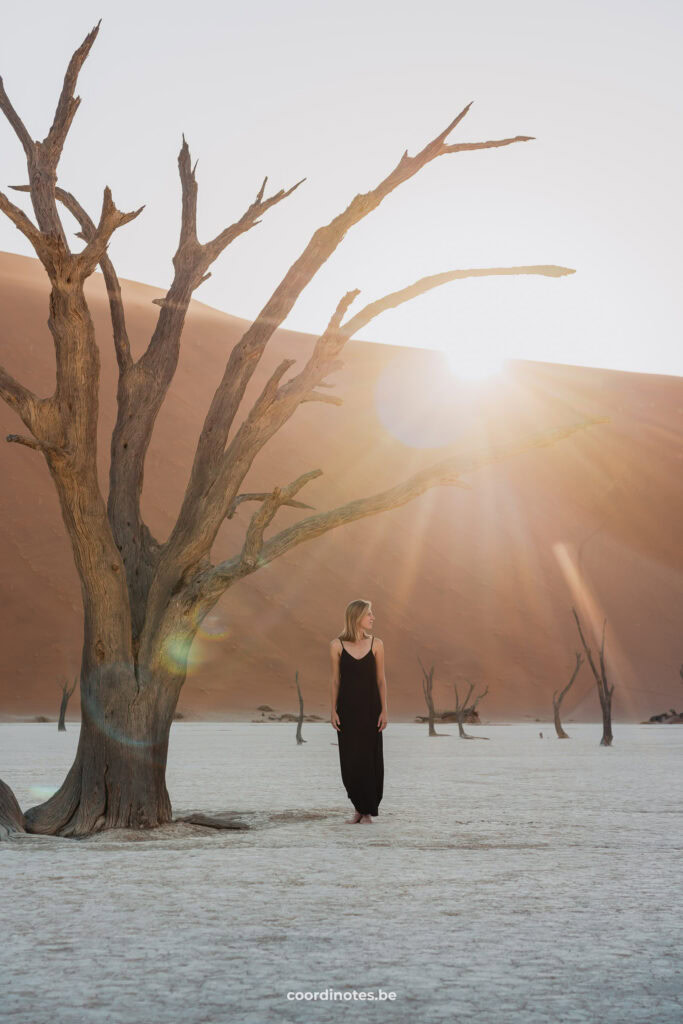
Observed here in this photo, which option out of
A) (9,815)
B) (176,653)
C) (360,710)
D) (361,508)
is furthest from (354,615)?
(9,815)

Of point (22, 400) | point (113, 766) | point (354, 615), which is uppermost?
point (22, 400)

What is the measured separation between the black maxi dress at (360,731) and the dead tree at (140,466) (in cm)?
119

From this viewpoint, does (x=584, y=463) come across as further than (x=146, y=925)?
Yes

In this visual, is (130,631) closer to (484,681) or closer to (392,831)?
(392,831)

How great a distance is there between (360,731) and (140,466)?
2.91 metres

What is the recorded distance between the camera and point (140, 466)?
36.2 ft

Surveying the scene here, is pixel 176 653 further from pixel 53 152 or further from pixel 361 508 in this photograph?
pixel 53 152

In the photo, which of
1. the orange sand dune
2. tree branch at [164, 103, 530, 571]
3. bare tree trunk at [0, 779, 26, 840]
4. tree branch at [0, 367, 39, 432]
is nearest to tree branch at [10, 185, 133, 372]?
tree branch at [164, 103, 530, 571]

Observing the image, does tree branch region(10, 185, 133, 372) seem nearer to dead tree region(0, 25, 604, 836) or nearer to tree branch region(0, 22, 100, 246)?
dead tree region(0, 25, 604, 836)

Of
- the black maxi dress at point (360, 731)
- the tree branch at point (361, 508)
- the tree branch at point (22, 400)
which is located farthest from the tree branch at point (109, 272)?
the black maxi dress at point (360, 731)

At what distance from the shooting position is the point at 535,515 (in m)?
74.4

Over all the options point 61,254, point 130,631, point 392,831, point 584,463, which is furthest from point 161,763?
point 584,463

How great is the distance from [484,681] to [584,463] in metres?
24.0

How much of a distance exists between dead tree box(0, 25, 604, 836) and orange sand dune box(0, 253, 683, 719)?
4245 centimetres
